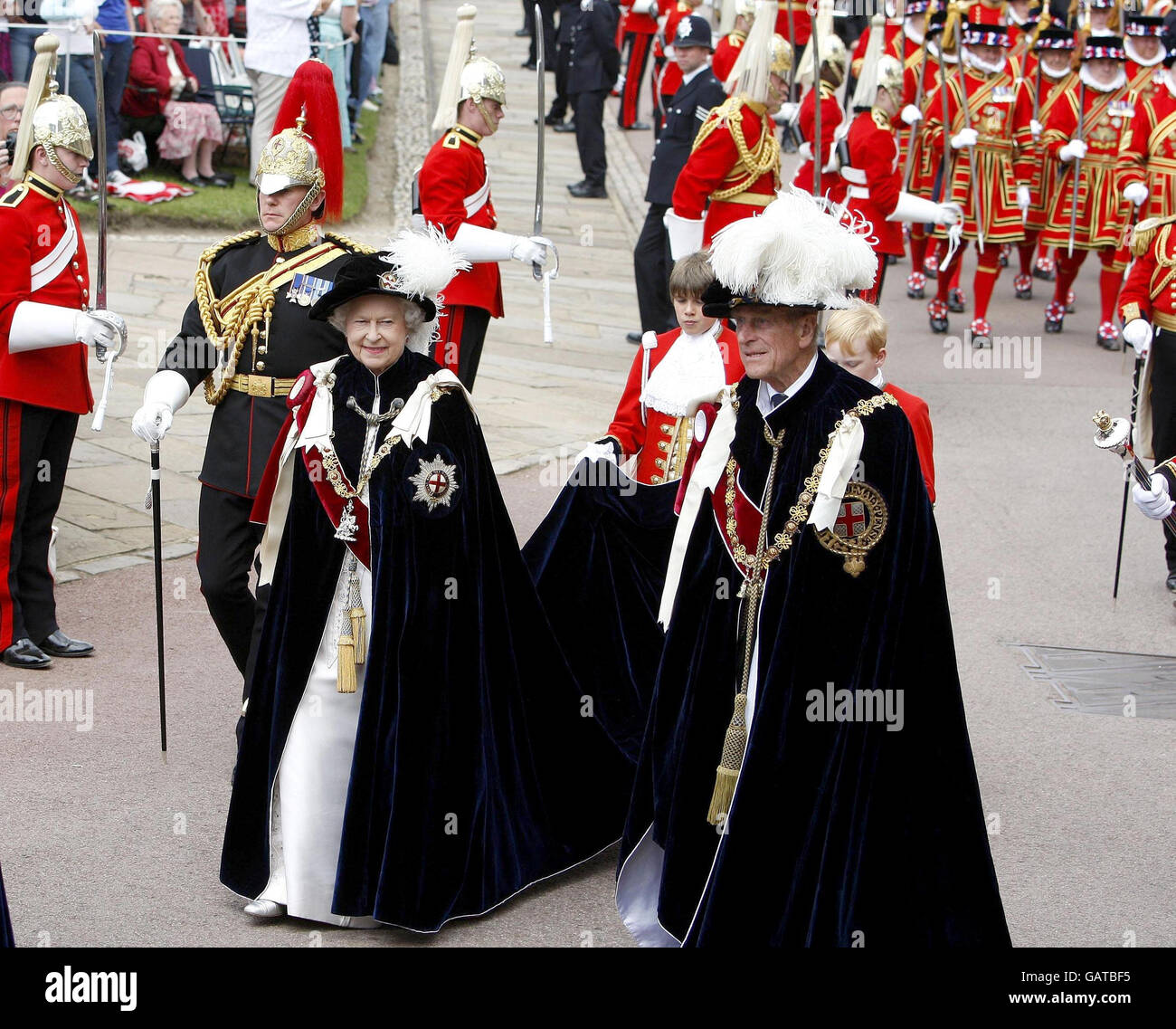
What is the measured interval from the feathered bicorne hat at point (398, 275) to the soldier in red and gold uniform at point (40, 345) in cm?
178

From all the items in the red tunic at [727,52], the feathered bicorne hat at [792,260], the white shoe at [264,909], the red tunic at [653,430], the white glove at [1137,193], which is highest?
the red tunic at [727,52]

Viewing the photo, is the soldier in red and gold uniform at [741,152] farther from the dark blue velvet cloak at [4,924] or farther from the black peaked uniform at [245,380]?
the dark blue velvet cloak at [4,924]

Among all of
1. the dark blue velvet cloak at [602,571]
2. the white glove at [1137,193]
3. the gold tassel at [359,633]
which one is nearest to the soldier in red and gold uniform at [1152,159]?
the white glove at [1137,193]

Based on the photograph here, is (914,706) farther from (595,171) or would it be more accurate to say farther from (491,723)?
(595,171)

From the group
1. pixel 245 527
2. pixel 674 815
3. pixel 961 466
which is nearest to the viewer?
pixel 674 815

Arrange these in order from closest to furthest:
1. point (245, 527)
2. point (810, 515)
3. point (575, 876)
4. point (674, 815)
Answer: point (810, 515), point (674, 815), point (575, 876), point (245, 527)

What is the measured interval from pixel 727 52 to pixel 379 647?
10.8 metres

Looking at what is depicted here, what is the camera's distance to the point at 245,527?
18.3 feet

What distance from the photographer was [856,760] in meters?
4.12

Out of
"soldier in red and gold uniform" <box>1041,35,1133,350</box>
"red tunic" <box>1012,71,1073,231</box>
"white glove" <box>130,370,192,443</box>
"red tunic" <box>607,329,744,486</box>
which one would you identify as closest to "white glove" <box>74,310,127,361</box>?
"white glove" <box>130,370,192,443</box>

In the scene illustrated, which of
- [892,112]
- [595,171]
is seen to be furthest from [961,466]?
[595,171]

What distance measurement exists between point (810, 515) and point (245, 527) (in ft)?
7.42

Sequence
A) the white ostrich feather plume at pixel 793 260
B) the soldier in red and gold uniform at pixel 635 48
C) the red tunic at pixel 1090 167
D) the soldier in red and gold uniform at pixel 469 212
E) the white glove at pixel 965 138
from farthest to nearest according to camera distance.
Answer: the soldier in red and gold uniform at pixel 635 48 < the red tunic at pixel 1090 167 < the white glove at pixel 965 138 < the soldier in red and gold uniform at pixel 469 212 < the white ostrich feather plume at pixel 793 260

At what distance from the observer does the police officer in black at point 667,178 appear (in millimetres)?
11289
